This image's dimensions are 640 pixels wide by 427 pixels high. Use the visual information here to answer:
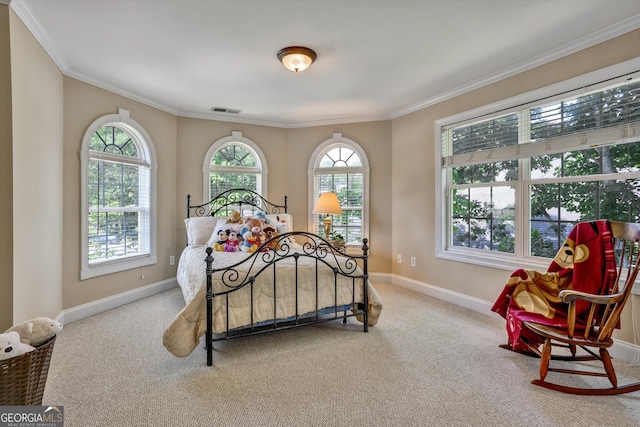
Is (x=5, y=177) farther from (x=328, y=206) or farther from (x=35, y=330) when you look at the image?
(x=328, y=206)

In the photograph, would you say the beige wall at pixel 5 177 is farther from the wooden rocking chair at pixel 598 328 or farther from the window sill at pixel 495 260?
the window sill at pixel 495 260

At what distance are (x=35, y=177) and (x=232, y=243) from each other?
5.85 feet

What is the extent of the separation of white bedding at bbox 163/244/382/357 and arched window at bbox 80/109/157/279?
1.34 m

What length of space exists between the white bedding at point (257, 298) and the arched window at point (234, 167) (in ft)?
6.27

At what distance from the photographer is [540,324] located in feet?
6.69

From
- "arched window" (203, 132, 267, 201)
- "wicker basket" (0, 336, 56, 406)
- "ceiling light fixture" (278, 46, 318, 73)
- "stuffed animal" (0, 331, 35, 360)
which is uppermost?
"ceiling light fixture" (278, 46, 318, 73)

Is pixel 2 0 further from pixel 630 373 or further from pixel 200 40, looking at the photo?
pixel 630 373

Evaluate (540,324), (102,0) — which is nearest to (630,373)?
(540,324)

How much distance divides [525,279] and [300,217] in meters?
3.21

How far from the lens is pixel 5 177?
2092 mm

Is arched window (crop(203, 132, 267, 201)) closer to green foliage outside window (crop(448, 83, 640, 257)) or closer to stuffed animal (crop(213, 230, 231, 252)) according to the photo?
stuffed animal (crop(213, 230, 231, 252))

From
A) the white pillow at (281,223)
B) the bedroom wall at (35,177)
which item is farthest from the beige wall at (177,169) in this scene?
the white pillow at (281,223)

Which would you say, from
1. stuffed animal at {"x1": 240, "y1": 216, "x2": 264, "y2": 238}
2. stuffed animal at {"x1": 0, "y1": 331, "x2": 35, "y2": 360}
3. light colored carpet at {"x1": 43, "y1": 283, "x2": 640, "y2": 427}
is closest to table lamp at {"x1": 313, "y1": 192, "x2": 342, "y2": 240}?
stuffed animal at {"x1": 240, "y1": 216, "x2": 264, "y2": 238}

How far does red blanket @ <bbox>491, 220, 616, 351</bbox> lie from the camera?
6.72 ft
